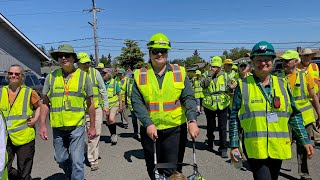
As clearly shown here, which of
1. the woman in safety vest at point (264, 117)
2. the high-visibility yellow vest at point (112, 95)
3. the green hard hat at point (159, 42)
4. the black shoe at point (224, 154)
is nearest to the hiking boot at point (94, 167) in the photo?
the black shoe at point (224, 154)

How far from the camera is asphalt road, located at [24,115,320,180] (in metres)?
6.11

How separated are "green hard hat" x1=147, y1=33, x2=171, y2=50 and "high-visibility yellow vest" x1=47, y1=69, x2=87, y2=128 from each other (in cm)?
149

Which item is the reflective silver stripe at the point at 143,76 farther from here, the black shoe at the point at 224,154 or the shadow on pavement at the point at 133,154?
the black shoe at the point at 224,154

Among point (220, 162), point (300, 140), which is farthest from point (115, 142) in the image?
point (300, 140)

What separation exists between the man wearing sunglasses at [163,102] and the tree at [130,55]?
67.9 m

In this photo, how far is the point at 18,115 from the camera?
5094 mm

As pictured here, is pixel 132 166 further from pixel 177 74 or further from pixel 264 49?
pixel 264 49

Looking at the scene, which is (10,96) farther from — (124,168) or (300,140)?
(300,140)

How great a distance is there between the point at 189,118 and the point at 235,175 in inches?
102

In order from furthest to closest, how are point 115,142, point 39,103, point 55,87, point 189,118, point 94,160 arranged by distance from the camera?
point 115,142 → point 94,160 → point 39,103 → point 55,87 → point 189,118

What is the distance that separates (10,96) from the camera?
16.8 feet

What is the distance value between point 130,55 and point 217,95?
6508 cm

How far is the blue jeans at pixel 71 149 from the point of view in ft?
16.0

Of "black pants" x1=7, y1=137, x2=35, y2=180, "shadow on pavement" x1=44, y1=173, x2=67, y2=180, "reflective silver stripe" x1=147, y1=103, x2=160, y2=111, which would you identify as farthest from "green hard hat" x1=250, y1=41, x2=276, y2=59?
"shadow on pavement" x1=44, y1=173, x2=67, y2=180
